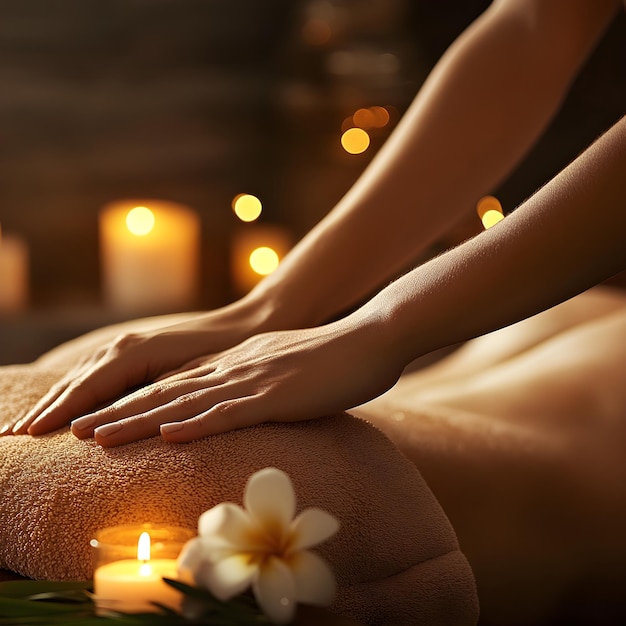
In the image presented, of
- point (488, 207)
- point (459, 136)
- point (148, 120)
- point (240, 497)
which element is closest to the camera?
point (240, 497)

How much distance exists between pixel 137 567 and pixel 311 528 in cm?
10

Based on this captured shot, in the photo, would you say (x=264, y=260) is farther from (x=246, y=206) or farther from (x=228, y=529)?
(x=228, y=529)

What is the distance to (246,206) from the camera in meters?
2.53

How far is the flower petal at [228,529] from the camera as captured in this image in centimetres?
42

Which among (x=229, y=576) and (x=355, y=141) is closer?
(x=229, y=576)

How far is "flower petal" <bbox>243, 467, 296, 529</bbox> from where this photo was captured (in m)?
0.43

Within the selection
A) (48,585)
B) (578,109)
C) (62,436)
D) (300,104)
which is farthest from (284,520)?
(300,104)

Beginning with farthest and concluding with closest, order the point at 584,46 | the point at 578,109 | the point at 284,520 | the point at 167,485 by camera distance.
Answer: the point at 578,109 < the point at 584,46 < the point at 167,485 < the point at 284,520

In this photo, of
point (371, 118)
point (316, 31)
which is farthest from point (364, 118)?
point (316, 31)

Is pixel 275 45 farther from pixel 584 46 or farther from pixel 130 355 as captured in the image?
pixel 130 355

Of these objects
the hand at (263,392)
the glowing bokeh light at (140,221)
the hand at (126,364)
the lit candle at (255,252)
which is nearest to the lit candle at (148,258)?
the glowing bokeh light at (140,221)

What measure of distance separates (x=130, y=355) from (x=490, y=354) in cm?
66

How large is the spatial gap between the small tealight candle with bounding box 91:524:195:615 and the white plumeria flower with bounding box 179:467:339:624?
0.03 metres

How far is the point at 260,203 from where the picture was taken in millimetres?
2535
